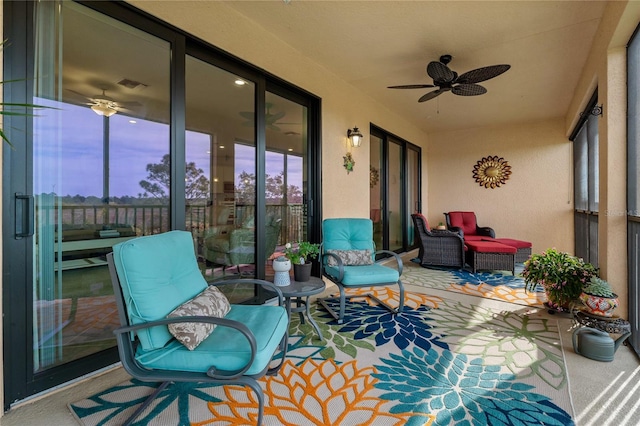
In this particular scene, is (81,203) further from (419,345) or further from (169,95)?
(419,345)

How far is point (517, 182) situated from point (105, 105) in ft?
24.5

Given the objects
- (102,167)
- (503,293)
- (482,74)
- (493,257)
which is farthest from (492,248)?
(102,167)

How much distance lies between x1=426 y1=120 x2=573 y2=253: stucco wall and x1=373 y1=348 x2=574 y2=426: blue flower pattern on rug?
5.63 meters

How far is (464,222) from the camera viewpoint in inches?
251

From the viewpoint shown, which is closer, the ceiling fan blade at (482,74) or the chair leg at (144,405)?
the chair leg at (144,405)

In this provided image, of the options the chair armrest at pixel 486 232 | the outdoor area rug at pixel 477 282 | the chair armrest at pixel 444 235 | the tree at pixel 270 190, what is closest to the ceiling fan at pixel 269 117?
the tree at pixel 270 190

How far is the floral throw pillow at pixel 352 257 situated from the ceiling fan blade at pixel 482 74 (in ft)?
7.53

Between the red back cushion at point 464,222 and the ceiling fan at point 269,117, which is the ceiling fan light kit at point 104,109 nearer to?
the ceiling fan at point 269,117

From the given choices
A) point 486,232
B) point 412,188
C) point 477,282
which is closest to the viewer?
point 477,282

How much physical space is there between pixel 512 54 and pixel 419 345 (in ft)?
11.6

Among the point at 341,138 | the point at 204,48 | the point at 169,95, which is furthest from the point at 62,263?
the point at 341,138

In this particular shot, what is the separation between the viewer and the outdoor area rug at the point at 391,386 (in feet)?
5.19

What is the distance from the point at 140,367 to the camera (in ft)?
4.81

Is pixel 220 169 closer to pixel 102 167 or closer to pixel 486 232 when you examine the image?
pixel 102 167
